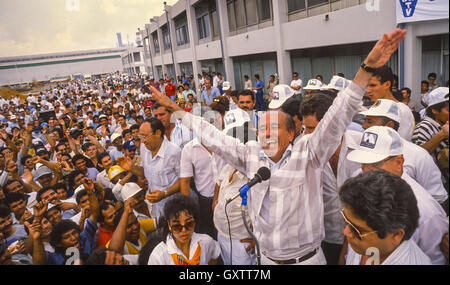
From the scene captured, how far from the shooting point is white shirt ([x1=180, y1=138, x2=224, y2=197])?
112 inches

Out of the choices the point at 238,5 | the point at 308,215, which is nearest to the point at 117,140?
the point at 308,215

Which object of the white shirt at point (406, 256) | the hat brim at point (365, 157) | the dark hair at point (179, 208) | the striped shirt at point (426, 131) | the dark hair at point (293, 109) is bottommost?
the dark hair at point (179, 208)

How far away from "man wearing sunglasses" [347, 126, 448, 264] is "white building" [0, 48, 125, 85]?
2543mm

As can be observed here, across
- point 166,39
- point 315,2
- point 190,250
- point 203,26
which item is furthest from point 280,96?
point 166,39

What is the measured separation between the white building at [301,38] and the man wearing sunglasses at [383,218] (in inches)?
19.6

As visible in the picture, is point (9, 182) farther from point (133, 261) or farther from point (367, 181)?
point (367, 181)

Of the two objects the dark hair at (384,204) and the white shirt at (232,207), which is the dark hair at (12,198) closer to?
the white shirt at (232,207)

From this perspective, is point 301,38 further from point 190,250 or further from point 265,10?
point 190,250

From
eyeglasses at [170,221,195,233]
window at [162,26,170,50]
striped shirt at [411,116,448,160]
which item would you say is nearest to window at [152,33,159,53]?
window at [162,26,170,50]

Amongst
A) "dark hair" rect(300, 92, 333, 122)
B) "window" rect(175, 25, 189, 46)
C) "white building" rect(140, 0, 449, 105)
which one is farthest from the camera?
"window" rect(175, 25, 189, 46)

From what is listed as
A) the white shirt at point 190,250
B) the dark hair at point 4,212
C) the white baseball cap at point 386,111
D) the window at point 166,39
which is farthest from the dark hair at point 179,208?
the window at point 166,39

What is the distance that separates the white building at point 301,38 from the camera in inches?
204

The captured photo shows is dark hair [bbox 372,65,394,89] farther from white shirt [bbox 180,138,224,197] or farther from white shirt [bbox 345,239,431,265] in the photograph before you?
white shirt [bbox 345,239,431,265]

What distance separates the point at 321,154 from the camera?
5.23 ft
